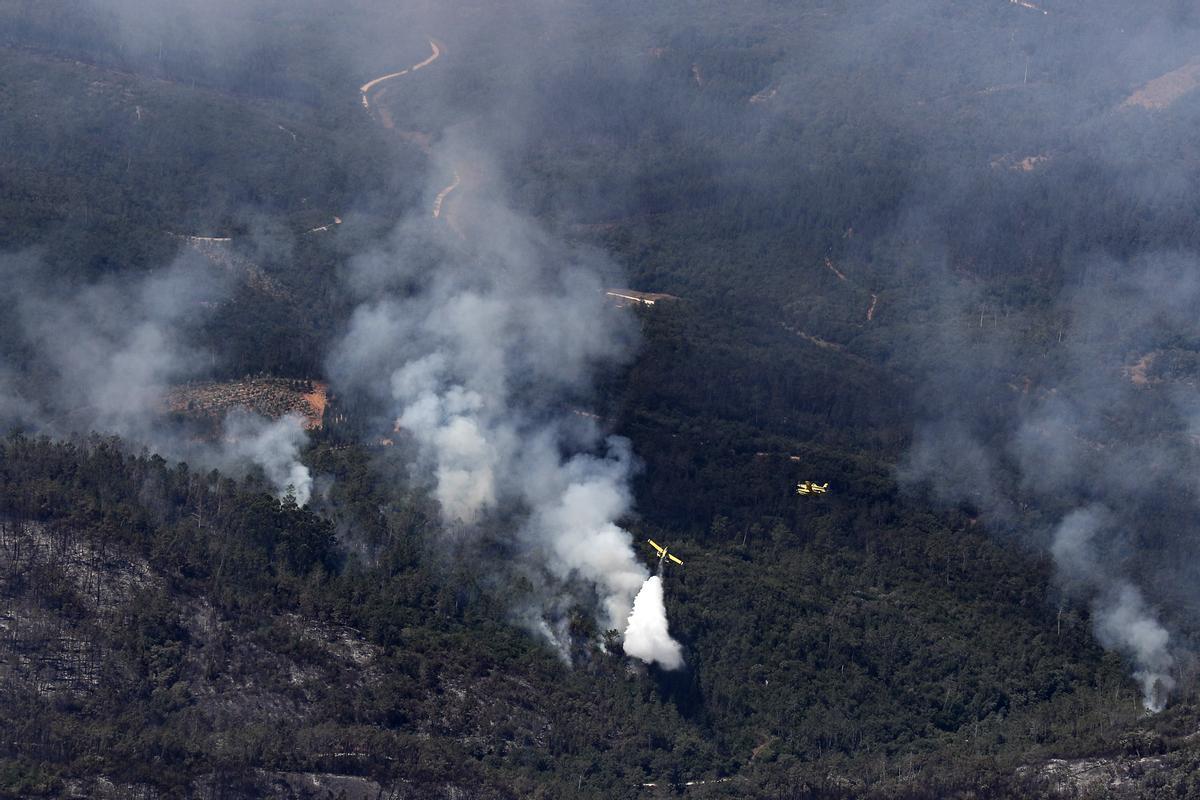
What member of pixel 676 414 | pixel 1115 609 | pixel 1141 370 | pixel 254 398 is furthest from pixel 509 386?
pixel 1141 370

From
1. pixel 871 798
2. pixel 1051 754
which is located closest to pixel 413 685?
pixel 871 798

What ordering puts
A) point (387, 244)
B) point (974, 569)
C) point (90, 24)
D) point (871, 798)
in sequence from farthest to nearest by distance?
point (90, 24) < point (387, 244) < point (974, 569) < point (871, 798)

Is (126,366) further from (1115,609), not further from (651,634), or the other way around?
(1115,609)

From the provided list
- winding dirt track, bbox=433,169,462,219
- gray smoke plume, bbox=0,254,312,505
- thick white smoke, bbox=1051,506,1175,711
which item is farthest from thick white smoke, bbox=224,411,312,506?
winding dirt track, bbox=433,169,462,219

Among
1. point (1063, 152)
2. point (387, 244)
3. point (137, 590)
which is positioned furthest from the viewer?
point (1063, 152)

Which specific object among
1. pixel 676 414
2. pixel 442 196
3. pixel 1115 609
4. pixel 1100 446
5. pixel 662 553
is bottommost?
pixel 662 553

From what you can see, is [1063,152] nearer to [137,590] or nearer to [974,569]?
[974,569]

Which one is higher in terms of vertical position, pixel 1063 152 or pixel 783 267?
pixel 1063 152
